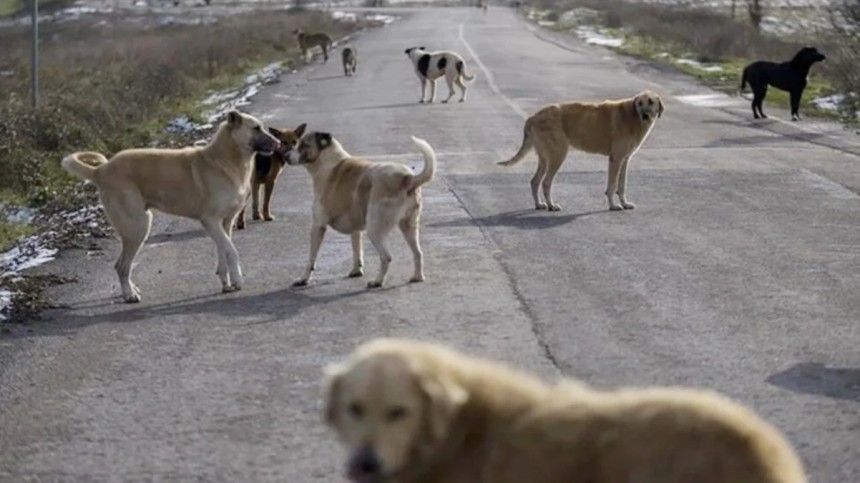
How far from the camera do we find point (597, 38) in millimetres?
63312

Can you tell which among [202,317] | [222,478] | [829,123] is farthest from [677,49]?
[222,478]

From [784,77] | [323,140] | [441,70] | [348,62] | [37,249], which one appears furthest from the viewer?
[348,62]

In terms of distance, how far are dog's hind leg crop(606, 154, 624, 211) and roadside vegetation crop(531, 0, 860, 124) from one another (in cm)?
1217

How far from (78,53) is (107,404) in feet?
144

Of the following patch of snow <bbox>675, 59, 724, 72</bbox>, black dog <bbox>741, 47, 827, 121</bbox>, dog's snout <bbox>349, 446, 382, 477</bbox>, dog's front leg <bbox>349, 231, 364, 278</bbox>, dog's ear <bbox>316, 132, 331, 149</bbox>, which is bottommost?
patch of snow <bbox>675, 59, 724, 72</bbox>

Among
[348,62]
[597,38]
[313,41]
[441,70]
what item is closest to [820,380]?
[441,70]

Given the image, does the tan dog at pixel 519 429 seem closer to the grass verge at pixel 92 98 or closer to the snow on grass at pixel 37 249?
the snow on grass at pixel 37 249

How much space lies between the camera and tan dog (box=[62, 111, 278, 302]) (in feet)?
38.7

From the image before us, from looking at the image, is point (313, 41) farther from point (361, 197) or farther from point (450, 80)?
point (361, 197)

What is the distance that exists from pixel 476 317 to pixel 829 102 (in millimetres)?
22043

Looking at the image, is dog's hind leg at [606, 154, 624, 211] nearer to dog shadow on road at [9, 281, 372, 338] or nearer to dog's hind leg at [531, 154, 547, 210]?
dog's hind leg at [531, 154, 547, 210]

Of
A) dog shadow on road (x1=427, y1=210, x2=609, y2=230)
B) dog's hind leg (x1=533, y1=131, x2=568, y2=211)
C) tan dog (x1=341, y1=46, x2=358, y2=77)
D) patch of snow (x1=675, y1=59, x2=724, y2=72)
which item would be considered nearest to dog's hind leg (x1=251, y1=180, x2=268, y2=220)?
dog shadow on road (x1=427, y1=210, x2=609, y2=230)

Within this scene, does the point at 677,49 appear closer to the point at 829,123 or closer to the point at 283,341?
the point at 829,123

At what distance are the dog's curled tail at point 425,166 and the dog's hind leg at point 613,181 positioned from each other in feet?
14.7
